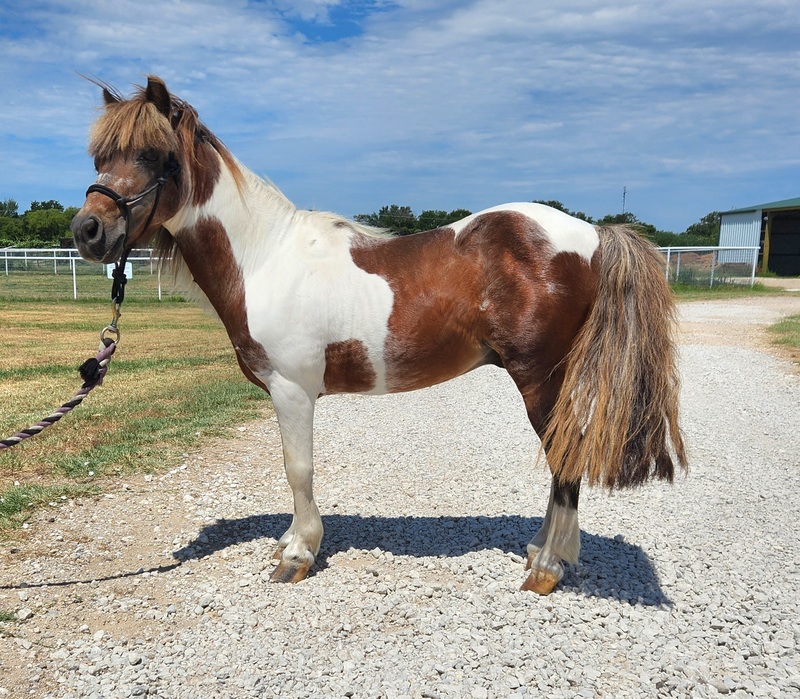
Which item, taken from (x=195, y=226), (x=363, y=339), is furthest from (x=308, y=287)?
(x=195, y=226)

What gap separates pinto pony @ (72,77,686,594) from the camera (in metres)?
3.26

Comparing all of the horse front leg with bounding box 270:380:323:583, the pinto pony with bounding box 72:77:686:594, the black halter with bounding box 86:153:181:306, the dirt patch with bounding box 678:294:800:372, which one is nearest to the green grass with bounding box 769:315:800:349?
the dirt patch with bounding box 678:294:800:372

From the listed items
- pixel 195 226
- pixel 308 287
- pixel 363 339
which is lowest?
pixel 363 339

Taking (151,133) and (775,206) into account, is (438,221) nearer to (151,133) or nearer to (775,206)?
(151,133)

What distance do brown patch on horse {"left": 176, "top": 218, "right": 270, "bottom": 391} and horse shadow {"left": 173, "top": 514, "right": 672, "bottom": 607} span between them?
1.32 metres

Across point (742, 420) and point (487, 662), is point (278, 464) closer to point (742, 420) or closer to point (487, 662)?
point (487, 662)

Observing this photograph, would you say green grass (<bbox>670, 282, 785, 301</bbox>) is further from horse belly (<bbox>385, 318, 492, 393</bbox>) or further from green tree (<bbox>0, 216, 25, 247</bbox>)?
green tree (<bbox>0, 216, 25, 247</bbox>)

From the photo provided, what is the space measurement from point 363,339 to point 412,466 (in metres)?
2.68

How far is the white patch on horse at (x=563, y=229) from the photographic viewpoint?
3.35 m

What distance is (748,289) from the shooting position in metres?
27.6

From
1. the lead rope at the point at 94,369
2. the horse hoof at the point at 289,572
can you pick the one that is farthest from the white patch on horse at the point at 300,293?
the horse hoof at the point at 289,572

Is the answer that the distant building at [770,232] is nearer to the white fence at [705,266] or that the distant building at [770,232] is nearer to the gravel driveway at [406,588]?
the white fence at [705,266]

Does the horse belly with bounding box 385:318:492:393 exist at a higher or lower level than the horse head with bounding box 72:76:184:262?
lower

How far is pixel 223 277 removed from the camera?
3627 millimetres
